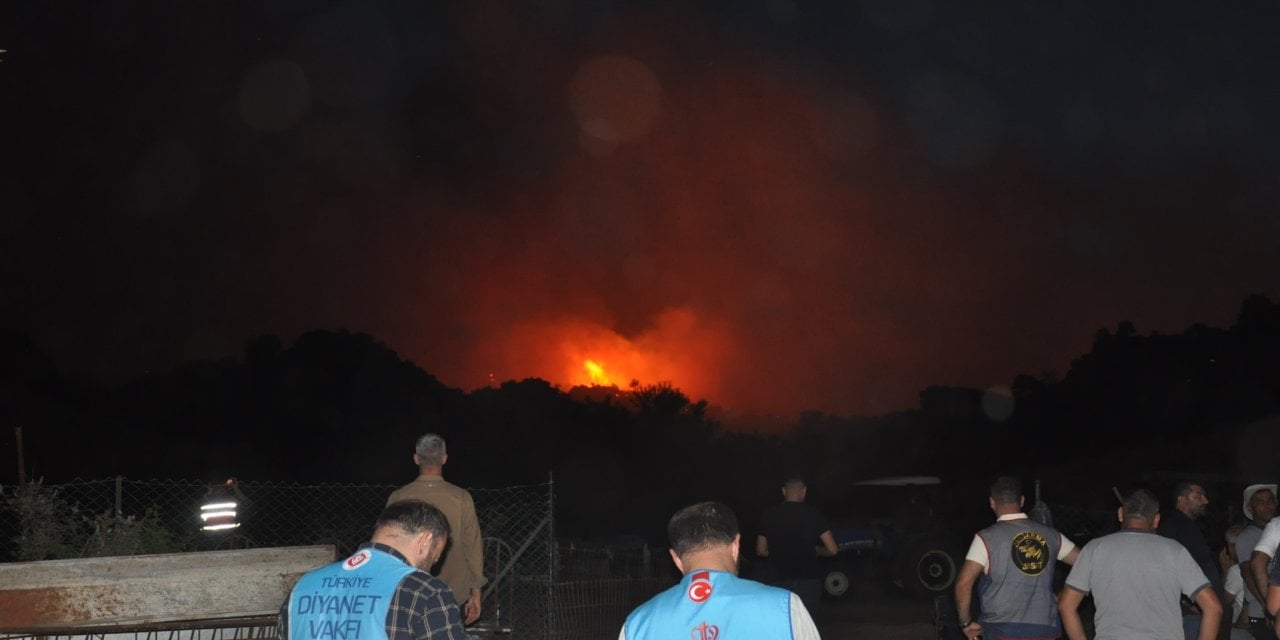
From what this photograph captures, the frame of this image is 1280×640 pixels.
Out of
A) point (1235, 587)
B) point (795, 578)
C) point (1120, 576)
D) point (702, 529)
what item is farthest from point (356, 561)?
point (1235, 587)

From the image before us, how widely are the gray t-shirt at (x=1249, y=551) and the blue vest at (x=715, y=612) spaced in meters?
6.32

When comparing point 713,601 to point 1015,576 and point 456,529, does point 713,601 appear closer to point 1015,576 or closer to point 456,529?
point 456,529

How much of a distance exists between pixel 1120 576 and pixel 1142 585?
120 mm

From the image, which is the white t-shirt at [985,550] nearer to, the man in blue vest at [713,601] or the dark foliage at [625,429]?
the man in blue vest at [713,601]

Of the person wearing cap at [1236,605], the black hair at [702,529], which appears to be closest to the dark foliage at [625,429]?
the person wearing cap at [1236,605]

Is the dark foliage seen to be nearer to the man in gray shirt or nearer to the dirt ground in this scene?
the dirt ground

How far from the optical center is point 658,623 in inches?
133

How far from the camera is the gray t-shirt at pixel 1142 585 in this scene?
20.3 ft

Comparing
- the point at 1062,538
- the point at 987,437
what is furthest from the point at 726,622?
the point at 987,437

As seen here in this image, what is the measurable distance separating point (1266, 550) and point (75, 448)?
29.3 metres

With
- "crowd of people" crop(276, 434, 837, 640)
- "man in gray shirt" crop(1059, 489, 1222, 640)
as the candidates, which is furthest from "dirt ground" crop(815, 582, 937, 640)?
"crowd of people" crop(276, 434, 837, 640)

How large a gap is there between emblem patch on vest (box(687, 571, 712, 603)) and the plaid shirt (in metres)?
0.87

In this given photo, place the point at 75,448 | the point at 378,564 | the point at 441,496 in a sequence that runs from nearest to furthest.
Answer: the point at 378,564, the point at 441,496, the point at 75,448

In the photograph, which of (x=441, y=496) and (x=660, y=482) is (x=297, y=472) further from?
(x=441, y=496)
